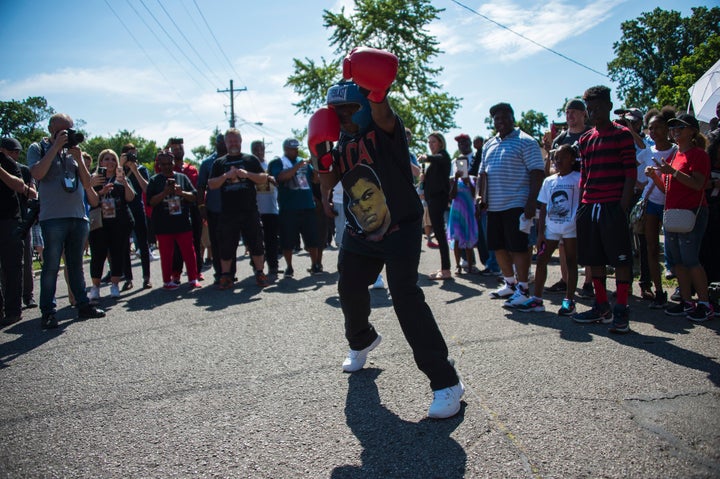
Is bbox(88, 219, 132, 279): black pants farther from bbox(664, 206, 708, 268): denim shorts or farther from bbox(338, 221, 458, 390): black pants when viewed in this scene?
bbox(664, 206, 708, 268): denim shorts

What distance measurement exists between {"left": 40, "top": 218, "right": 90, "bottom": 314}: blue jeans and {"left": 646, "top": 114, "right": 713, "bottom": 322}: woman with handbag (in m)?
6.06

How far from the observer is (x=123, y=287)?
7676 millimetres

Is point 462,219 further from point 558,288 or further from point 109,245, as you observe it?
point 109,245

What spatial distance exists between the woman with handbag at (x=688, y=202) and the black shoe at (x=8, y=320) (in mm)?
7095

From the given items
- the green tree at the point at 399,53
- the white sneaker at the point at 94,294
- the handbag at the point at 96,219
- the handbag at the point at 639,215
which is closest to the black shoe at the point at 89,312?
the white sneaker at the point at 94,294

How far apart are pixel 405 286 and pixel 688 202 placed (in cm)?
319

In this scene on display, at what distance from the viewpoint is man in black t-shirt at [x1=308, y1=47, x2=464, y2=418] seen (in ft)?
9.04

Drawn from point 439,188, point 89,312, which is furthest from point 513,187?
point 89,312

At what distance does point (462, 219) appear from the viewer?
302 inches

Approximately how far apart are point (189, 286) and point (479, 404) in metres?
6.05

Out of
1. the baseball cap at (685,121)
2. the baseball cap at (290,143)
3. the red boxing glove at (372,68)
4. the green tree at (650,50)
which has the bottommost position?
the baseball cap at (685,121)

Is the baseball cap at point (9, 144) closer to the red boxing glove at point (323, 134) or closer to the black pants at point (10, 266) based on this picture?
the black pants at point (10, 266)

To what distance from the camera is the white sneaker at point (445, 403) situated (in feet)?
8.68

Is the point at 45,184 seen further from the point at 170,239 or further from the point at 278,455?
the point at 278,455
